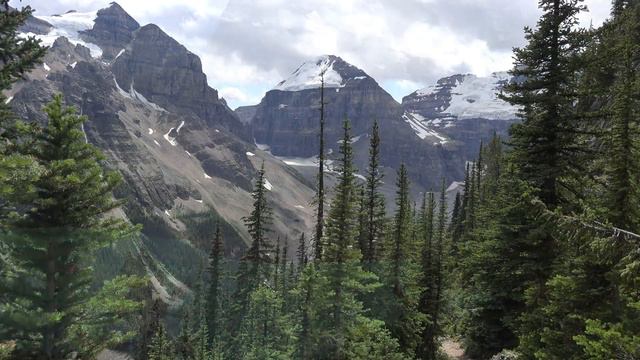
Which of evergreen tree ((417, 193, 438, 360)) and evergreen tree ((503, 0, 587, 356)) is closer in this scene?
evergreen tree ((503, 0, 587, 356))

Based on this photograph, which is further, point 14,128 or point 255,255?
point 255,255

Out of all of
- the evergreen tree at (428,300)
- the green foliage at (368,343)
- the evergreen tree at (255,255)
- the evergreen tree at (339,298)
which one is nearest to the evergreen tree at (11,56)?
the evergreen tree at (339,298)

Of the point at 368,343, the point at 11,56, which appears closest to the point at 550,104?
the point at 368,343

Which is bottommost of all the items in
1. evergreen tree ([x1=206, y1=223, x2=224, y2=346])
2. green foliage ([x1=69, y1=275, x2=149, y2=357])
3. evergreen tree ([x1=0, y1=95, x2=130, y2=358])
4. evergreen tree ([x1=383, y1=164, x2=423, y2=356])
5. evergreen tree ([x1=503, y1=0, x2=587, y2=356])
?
evergreen tree ([x1=206, y1=223, x2=224, y2=346])

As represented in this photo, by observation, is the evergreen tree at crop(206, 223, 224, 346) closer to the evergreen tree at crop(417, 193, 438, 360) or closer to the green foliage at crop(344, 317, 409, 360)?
the evergreen tree at crop(417, 193, 438, 360)

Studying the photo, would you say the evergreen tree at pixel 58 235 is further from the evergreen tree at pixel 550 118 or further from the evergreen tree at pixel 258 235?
the evergreen tree at pixel 258 235

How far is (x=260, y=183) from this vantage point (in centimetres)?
3578

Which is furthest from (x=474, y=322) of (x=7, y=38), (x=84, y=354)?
(x=7, y=38)

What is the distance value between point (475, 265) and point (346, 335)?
6.10 meters

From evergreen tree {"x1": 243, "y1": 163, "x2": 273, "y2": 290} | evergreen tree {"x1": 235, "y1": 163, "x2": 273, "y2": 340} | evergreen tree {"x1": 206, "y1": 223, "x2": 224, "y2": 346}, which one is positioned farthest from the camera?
evergreen tree {"x1": 206, "y1": 223, "x2": 224, "y2": 346}

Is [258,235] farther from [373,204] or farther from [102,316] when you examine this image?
[102,316]

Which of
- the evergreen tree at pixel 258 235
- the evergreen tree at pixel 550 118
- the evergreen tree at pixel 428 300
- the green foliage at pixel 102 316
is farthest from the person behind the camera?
the evergreen tree at pixel 258 235

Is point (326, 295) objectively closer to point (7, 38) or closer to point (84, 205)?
point (84, 205)

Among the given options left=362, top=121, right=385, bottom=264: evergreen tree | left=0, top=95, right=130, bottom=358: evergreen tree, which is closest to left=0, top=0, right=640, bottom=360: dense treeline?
left=0, top=95, right=130, bottom=358: evergreen tree
